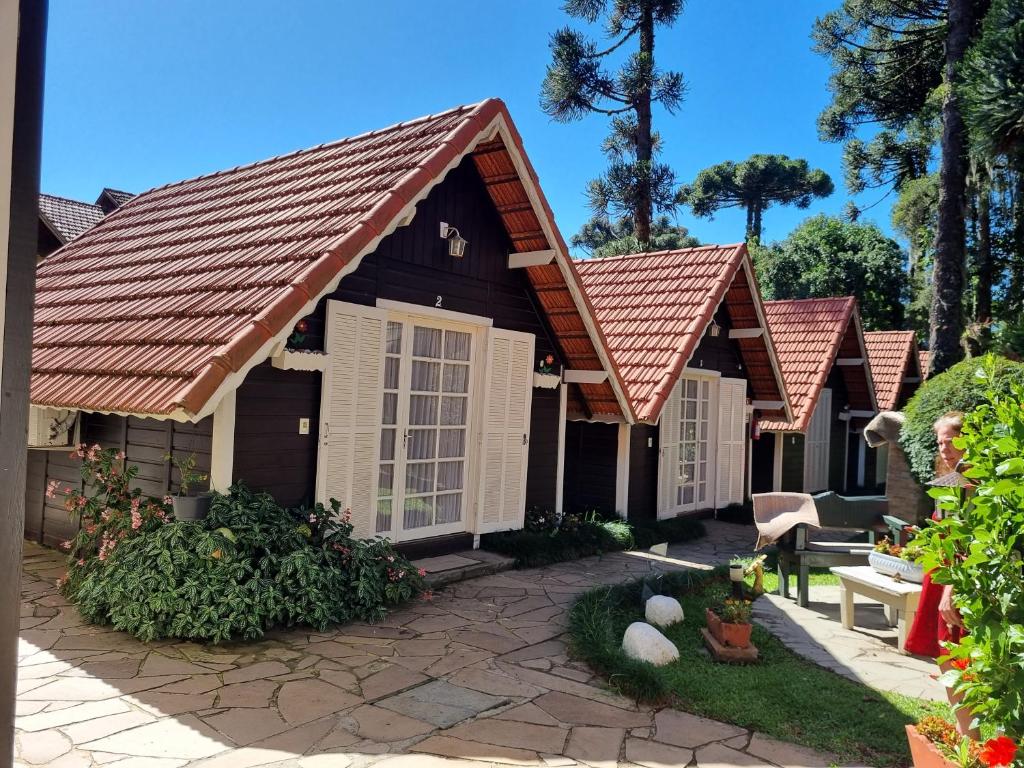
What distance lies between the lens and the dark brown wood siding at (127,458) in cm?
594

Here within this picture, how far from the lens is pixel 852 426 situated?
18109mm

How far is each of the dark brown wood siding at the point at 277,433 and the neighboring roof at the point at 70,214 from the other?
46.7 ft

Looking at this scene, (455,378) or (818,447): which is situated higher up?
(455,378)

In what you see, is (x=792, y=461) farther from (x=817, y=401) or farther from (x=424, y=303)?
(x=424, y=303)

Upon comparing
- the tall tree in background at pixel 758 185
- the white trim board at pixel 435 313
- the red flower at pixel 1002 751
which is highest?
the tall tree in background at pixel 758 185

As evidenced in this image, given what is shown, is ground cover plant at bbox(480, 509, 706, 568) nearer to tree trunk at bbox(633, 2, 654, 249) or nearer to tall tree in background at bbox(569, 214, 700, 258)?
tree trunk at bbox(633, 2, 654, 249)

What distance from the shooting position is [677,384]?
11641mm

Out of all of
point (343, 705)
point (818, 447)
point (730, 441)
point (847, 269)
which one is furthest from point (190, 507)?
point (847, 269)

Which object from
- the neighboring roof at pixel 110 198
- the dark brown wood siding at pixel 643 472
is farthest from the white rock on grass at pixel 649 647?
the neighboring roof at pixel 110 198

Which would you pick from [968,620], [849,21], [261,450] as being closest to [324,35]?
[261,450]

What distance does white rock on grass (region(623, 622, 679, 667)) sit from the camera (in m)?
5.26

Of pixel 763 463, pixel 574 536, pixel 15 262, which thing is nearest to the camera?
pixel 15 262

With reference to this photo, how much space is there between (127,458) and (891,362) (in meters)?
17.8

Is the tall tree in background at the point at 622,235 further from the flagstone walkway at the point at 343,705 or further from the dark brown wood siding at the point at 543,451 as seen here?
the flagstone walkway at the point at 343,705
